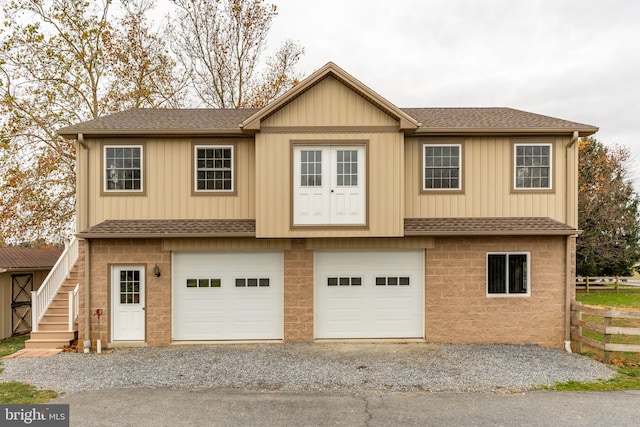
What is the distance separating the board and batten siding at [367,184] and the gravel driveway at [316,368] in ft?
9.76

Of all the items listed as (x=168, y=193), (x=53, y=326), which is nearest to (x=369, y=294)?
(x=168, y=193)

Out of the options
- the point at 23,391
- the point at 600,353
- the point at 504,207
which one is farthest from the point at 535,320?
the point at 23,391

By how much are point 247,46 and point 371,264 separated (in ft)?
52.8

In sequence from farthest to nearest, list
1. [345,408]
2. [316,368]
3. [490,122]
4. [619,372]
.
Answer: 1. [490,122]
2. [316,368]
3. [619,372]
4. [345,408]

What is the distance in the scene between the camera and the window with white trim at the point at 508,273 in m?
10.5

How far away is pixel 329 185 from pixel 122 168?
5.78 meters

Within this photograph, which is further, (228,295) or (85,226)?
(228,295)

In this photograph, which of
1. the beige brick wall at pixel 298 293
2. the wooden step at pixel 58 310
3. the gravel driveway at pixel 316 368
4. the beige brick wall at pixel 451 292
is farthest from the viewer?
the wooden step at pixel 58 310

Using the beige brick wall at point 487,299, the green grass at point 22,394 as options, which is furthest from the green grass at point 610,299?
the green grass at point 22,394

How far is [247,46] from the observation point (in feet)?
70.1

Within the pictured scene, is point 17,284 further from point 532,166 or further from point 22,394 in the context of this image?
point 532,166

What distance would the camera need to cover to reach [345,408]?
21.1ft

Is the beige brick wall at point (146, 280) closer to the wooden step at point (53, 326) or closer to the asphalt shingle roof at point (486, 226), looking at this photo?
the wooden step at point (53, 326)

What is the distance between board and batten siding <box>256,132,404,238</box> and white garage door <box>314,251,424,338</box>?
1.16 m
